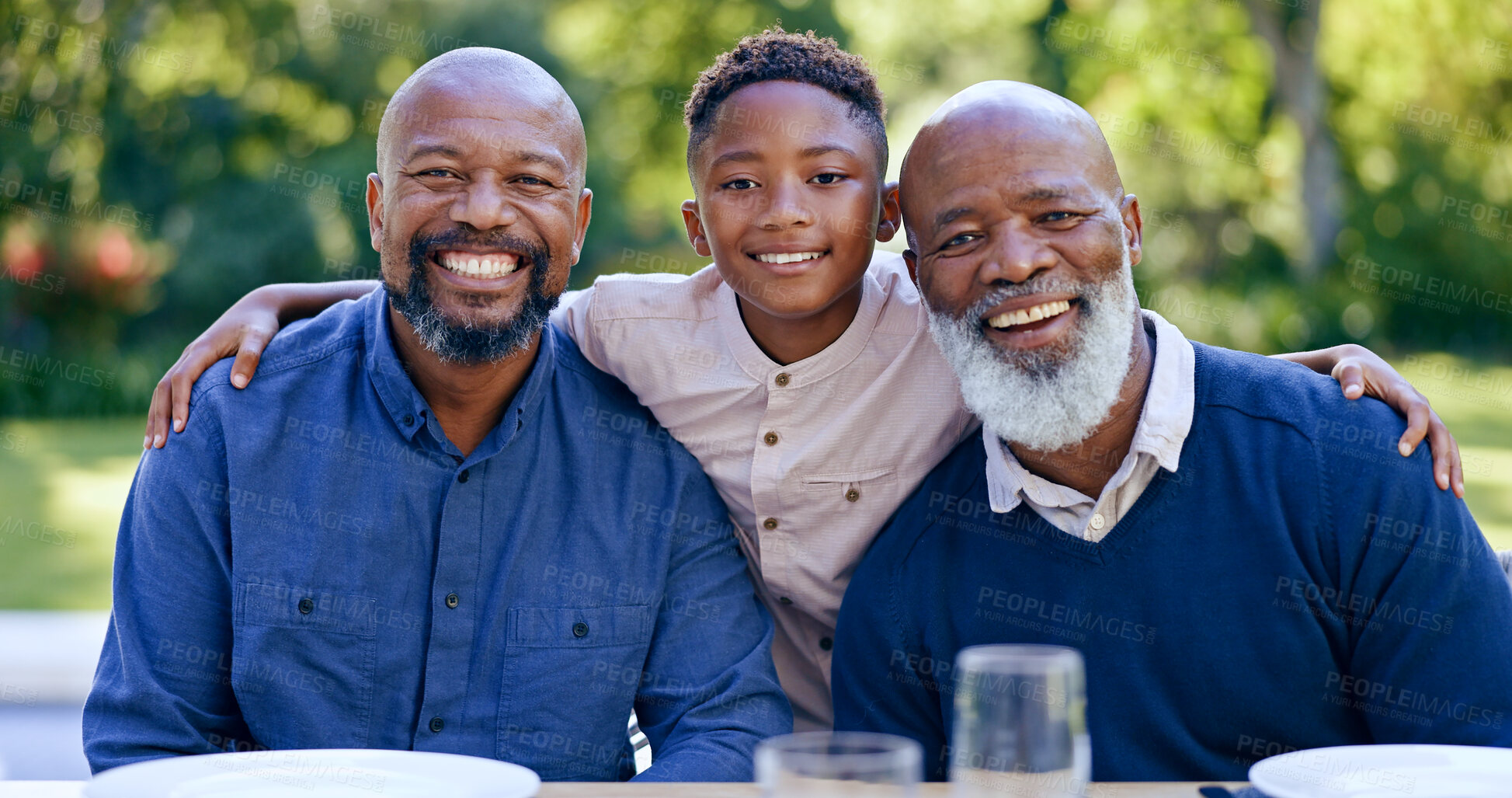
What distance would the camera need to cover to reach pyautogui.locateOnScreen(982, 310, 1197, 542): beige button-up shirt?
240 cm

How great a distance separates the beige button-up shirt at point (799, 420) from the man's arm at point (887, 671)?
0.25 metres

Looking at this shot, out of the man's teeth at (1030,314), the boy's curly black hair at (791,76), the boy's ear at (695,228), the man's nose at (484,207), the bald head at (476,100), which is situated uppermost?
the boy's curly black hair at (791,76)

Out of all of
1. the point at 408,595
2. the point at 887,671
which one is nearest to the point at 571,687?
the point at 408,595

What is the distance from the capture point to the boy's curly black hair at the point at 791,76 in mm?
2953

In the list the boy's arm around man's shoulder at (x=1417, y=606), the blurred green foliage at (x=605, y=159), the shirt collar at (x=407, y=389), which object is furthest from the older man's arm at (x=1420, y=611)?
the blurred green foliage at (x=605, y=159)

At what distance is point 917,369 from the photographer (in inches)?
115

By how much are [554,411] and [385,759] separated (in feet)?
3.89

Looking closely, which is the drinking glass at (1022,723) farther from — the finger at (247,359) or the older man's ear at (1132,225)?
the finger at (247,359)

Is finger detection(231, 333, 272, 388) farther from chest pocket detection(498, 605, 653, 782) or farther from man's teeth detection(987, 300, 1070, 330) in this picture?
man's teeth detection(987, 300, 1070, 330)

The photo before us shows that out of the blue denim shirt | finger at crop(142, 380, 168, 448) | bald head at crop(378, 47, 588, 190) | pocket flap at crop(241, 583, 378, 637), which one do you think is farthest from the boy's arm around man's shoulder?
finger at crop(142, 380, 168, 448)

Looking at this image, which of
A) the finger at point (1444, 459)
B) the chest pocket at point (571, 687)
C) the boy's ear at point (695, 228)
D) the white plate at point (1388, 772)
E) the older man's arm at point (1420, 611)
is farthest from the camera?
the boy's ear at point (695, 228)

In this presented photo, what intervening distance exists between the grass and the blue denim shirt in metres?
6.00

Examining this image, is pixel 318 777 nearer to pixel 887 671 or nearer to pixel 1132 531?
pixel 887 671

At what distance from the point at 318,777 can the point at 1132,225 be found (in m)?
1.96
